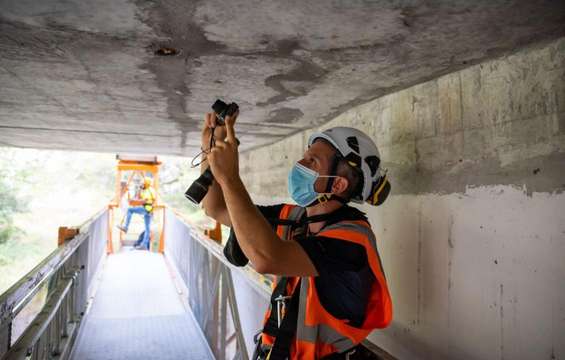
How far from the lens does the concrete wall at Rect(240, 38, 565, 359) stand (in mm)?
1915

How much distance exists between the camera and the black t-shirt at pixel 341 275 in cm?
159

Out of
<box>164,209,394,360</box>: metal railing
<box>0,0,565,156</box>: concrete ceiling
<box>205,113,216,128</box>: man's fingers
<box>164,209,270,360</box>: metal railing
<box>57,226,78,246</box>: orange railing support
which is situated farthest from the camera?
<box>57,226,78,246</box>: orange railing support

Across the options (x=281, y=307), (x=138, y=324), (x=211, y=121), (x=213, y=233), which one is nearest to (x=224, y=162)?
(x=211, y=121)

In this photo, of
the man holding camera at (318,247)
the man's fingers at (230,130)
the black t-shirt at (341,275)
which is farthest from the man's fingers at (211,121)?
the black t-shirt at (341,275)

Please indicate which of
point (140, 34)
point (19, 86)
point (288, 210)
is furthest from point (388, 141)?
point (19, 86)

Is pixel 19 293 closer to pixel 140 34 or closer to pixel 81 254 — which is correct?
pixel 140 34

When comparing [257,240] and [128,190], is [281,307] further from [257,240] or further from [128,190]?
[128,190]

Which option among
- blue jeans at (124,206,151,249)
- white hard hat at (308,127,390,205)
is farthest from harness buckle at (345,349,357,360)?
blue jeans at (124,206,151,249)

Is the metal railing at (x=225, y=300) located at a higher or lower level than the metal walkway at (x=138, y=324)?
higher

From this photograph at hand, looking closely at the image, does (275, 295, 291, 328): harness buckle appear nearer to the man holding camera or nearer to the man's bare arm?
the man holding camera

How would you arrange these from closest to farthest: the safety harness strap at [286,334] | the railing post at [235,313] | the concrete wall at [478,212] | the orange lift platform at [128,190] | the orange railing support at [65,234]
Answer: the safety harness strap at [286,334], the concrete wall at [478,212], the railing post at [235,313], the orange railing support at [65,234], the orange lift platform at [128,190]

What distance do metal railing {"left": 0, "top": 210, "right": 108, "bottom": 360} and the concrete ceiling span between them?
4.17 ft

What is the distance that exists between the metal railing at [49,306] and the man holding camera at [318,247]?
0.98 m

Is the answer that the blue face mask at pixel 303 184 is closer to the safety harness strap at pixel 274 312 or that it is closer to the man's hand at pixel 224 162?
the safety harness strap at pixel 274 312
